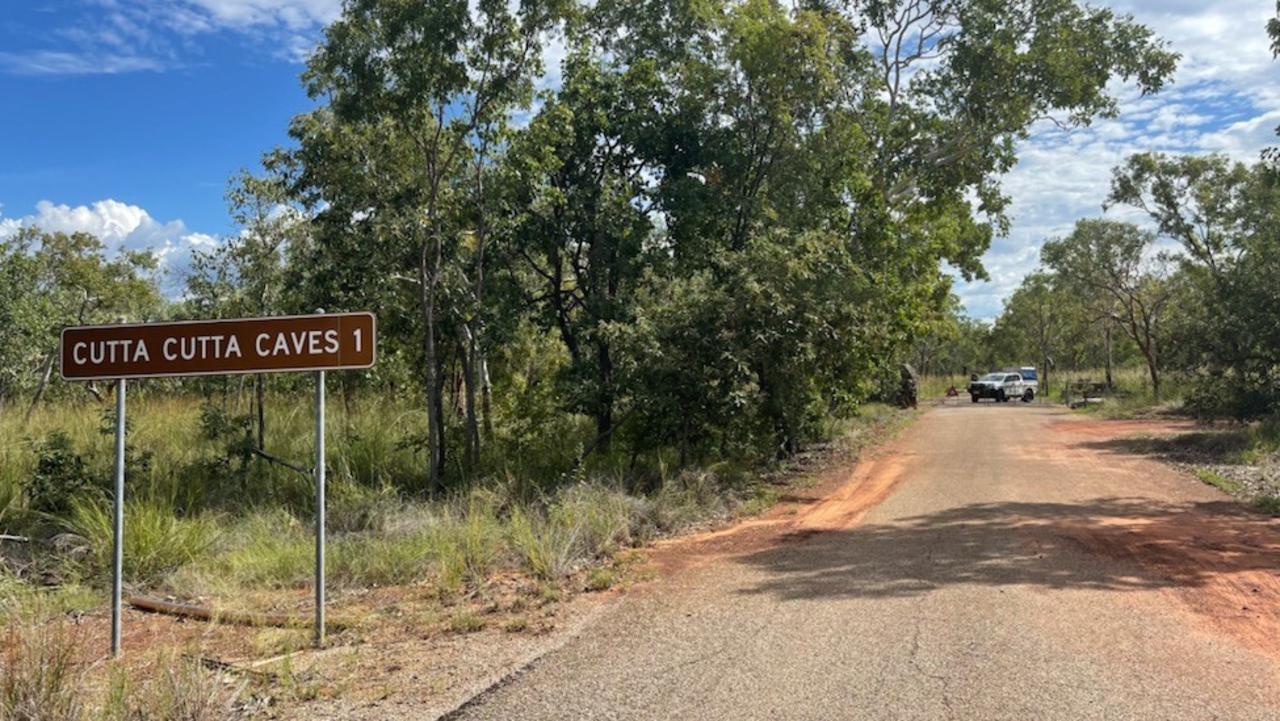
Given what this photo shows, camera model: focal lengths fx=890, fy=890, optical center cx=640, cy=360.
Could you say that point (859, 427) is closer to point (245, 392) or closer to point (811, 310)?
point (811, 310)

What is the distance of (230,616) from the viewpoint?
641 centimetres

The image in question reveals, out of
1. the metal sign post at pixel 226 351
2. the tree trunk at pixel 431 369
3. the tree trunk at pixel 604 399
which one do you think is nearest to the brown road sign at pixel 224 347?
the metal sign post at pixel 226 351

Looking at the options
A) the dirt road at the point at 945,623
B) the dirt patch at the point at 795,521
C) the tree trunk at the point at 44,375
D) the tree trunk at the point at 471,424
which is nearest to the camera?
the dirt road at the point at 945,623

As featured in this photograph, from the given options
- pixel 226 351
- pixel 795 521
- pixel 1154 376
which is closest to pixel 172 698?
pixel 226 351

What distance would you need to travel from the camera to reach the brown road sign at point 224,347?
18.5ft

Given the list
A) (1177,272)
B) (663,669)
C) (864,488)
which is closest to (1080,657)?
(663,669)

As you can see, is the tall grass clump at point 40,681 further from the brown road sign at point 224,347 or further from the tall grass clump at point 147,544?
the tall grass clump at point 147,544

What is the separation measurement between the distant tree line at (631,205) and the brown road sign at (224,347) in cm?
625

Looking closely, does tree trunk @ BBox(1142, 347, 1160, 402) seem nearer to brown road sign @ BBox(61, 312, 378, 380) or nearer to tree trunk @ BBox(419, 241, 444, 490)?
tree trunk @ BBox(419, 241, 444, 490)

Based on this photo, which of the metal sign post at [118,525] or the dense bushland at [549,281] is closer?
the metal sign post at [118,525]

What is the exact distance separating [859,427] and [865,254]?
689 cm

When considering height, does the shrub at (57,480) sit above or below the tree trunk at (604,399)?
below

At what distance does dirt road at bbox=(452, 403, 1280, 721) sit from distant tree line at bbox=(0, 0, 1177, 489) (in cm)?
323

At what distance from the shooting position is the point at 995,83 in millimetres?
17797
